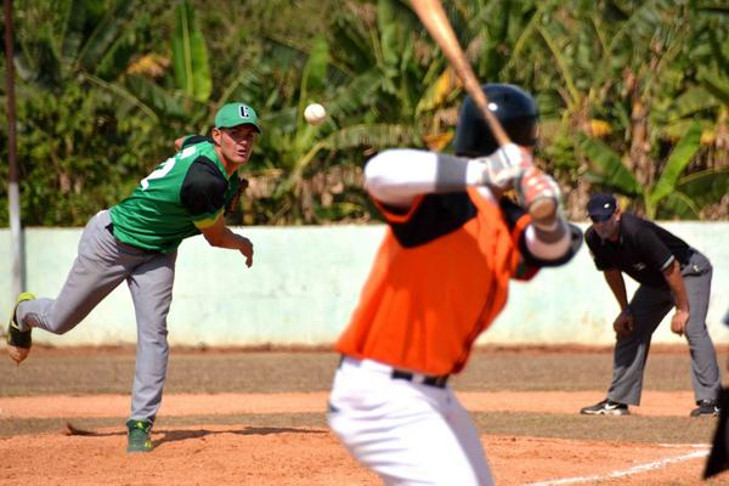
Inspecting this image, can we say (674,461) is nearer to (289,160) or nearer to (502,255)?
(502,255)

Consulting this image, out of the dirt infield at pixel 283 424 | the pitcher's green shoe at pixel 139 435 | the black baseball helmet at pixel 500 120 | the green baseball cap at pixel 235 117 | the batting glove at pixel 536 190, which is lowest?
the dirt infield at pixel 283 424

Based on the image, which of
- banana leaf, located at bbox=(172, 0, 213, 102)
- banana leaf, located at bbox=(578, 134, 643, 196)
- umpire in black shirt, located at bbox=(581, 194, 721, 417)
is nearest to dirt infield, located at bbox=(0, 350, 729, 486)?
umpire in black shirt, located at bbox=(581, 194, 721, 417)

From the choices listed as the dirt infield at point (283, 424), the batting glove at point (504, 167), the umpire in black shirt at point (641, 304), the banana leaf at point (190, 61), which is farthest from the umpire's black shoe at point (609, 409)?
the banana leaf at point (190, 61)

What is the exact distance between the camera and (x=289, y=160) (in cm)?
2012

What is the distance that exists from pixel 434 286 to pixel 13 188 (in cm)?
1559

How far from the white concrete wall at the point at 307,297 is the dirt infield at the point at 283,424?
425 millimetres

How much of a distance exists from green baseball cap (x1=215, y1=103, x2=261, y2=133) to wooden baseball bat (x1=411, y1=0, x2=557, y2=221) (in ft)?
10.9

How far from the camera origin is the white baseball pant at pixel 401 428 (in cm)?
404

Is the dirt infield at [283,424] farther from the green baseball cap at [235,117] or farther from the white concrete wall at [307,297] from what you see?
the green baseball cap at [235,117]

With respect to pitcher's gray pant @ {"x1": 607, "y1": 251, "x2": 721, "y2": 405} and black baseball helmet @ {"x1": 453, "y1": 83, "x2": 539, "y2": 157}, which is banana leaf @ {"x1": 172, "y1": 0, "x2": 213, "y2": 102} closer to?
pitcher's gray pant @ {"x1": 607, "y1": 251, "x2": 721, "y2": 405}

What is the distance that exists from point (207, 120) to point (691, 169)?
8213mm

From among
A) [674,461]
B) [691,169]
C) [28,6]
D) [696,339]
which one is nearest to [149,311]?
[674,461]

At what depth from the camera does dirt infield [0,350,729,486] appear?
7.54 m

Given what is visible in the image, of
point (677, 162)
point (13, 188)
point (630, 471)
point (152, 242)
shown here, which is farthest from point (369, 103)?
point (630, 471)
